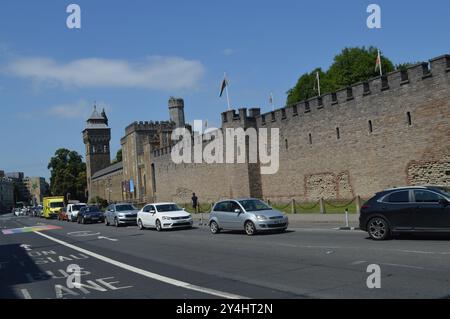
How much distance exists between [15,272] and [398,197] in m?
10.3

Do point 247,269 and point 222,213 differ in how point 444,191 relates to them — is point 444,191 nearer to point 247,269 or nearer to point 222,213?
point 247,269

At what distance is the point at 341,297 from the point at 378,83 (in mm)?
25251

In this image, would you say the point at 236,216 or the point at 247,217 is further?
the point at 236,216

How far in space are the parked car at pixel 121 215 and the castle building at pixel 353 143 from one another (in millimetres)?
11260

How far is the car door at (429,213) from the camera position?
13806mm

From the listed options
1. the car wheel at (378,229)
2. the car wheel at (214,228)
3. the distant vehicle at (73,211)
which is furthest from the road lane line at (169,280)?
the distant vehicle at (73,211)

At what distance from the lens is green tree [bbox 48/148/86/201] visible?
12319cm

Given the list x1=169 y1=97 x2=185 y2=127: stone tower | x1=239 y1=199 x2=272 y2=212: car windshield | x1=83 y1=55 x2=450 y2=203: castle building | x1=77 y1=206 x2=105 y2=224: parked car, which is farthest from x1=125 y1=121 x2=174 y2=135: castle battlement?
x1=239 y1=199 x2=272 y2=212: car windshield

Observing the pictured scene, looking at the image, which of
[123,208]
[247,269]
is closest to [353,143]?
[123,208]

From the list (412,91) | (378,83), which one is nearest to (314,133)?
(378,83)

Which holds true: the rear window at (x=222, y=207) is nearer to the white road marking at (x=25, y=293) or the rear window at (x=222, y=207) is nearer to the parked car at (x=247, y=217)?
the parked car at (x=247, y=217)

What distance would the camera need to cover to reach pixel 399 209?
1474cm

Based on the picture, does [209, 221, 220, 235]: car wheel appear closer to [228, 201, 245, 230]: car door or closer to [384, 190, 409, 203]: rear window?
[228, 201, 245, 230]: car door
